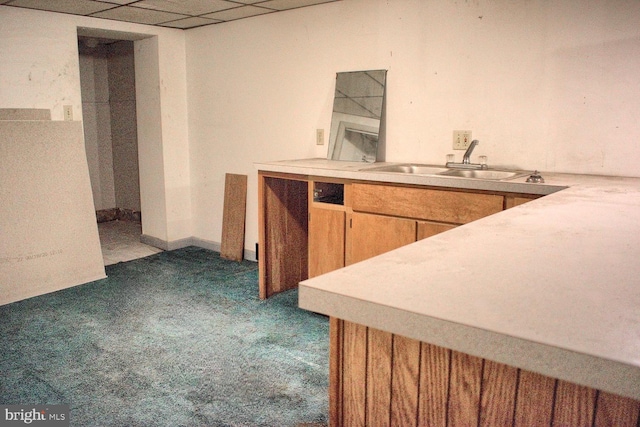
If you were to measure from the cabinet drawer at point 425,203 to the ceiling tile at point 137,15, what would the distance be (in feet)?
7.34

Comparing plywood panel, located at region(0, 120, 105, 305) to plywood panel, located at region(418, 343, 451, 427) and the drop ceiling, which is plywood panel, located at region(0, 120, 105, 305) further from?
plywood panel, located at region(418, 343, 451, 427)

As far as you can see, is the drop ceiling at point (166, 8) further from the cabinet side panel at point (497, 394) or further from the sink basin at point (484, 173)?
the cabinet side panel at point (497, 394)

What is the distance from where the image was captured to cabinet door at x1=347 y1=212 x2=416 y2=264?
2898 mm

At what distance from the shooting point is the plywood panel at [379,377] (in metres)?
1.13

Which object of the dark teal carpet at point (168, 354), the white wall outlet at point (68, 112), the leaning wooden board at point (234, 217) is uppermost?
the white wall outlet at point (68, 112)

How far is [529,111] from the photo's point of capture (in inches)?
117

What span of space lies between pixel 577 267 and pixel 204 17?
3.85m

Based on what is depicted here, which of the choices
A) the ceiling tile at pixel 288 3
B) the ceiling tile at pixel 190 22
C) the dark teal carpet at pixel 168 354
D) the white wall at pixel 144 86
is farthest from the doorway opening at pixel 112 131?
the ceiling tile at pixel 288 3

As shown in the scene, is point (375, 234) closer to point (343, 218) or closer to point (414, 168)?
point (343, 218)

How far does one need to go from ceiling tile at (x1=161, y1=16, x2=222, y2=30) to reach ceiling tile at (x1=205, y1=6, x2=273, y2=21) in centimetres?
13

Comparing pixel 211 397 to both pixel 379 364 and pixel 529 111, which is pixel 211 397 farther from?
pixel 529 111

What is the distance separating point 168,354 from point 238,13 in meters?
A: 2.68

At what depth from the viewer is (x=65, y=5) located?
12.3 ft

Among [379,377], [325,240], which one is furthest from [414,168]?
[379,377]
